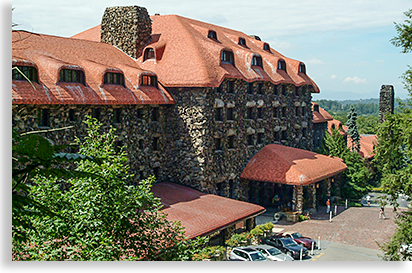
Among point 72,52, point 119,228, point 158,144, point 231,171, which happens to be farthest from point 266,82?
point 119,228

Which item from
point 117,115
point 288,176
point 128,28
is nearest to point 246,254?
point 117,115

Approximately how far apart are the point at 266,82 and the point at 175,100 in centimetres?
1233

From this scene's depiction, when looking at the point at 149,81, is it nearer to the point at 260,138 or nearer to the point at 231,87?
the point at 231,87

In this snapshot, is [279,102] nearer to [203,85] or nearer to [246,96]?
[246,96]

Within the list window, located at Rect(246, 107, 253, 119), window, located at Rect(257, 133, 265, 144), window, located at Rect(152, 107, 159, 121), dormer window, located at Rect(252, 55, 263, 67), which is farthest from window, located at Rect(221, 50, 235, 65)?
window, located at Rect(257, 133, 265, 144)

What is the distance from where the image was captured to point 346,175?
47.6 m

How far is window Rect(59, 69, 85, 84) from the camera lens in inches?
1024

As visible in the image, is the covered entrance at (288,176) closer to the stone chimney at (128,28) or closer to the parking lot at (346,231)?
the parking lot at (346,231)

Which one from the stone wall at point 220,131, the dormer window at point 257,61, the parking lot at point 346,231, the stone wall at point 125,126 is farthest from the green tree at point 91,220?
the dormer window at point 257,61

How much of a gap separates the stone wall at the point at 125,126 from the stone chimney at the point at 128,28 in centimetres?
716

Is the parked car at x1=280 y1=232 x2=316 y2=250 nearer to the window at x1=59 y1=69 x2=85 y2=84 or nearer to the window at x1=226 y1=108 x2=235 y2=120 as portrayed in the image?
the window at x1=226 y1=108 x2=235 y2=120

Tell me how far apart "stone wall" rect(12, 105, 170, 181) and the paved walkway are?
1122cm

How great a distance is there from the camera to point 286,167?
37.8 m

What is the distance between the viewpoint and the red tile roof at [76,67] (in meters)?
23.7
